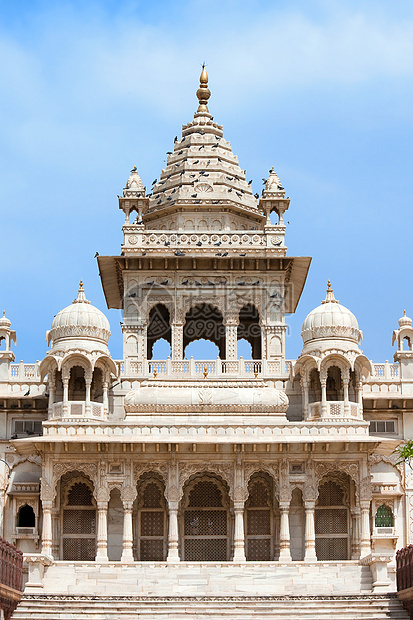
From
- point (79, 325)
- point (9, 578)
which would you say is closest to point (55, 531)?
point (79, 325)

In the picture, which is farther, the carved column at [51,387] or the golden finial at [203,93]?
the golden finial at [203,93]

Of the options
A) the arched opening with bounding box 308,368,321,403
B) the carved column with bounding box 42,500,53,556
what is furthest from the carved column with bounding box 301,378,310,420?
the carved column with bounding box 42,500,53,556

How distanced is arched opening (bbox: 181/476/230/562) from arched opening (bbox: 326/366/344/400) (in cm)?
553

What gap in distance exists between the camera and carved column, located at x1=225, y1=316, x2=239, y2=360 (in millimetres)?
55000

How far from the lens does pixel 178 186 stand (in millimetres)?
59188

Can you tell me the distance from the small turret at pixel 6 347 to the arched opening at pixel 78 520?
584 cm

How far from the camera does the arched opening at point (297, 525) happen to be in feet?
166

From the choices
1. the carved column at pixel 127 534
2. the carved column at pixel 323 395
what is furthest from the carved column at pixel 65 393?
the carved column at pixel 323 395

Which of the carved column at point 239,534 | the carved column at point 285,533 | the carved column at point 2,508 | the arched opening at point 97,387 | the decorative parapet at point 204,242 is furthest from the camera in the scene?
the decorative parapet at point 204,242

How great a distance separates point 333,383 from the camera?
53500 millimetres

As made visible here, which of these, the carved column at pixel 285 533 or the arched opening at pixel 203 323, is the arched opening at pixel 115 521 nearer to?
the carved column at pixel 285 533

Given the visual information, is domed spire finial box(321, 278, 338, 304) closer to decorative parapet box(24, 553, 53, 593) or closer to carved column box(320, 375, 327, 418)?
carved column box(320, 375, 327, 418)

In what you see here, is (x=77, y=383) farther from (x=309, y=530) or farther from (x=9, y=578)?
(x=9, y=578)

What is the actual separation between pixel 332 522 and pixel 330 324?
282 inches
